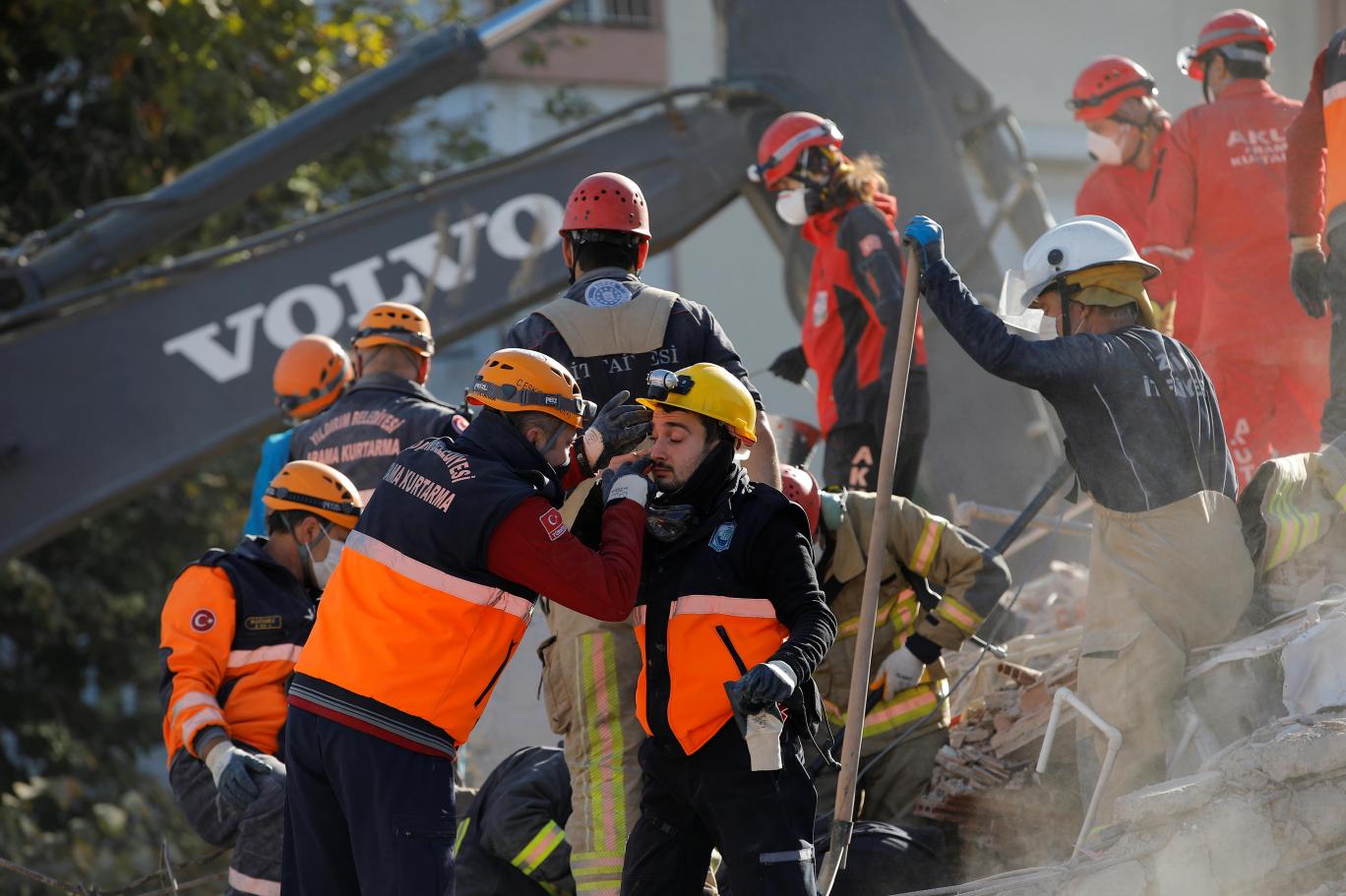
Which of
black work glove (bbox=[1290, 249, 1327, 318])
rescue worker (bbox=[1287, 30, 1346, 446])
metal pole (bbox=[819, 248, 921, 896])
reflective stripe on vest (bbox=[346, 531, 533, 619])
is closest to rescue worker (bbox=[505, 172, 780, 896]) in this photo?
reflective stripe on vest (bbox=[346, 531, 533, 619])

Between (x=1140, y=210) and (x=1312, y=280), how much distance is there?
1.33m

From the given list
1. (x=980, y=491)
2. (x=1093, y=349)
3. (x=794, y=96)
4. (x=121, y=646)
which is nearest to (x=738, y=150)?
(x=794, y=96)

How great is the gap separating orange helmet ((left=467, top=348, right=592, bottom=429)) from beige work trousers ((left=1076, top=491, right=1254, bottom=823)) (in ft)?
5.30

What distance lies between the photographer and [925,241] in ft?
15.7

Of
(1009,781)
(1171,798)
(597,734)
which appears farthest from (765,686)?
(1009,781)

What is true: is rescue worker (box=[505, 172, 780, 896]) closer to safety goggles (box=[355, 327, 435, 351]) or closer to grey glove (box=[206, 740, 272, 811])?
grey glove (box=[206, 740, 272, 811])

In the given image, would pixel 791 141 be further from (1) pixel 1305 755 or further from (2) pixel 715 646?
(1) pixel 1305 755

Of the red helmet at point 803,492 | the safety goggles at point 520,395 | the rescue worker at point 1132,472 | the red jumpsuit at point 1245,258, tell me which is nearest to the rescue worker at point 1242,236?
the red jumpsuit at point 1245,258

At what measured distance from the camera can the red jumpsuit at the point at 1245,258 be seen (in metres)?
6.95

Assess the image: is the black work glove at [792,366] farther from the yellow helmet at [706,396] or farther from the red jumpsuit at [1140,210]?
the yellow helmet at [706,396]

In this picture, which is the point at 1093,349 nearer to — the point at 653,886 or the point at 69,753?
the point at 653,886

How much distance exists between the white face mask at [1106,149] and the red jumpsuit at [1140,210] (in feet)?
0.16

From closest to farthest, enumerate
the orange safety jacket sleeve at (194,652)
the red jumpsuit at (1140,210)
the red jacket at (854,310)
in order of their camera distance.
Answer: the orange safety jacket sleeve at (194,652), the red jacket at (854,310), the red jumpsuit at (1140,210)

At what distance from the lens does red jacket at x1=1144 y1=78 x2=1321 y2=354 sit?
23.3 feet
